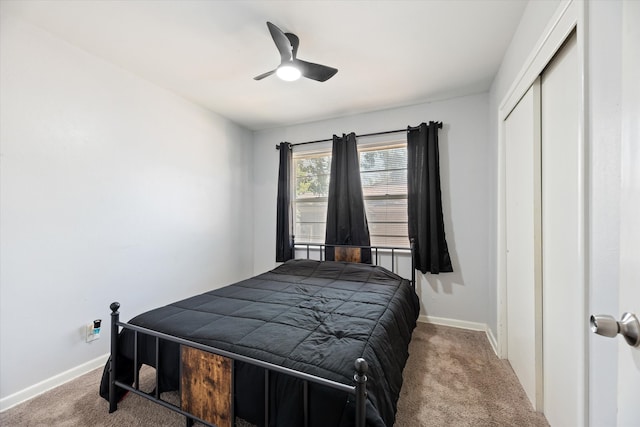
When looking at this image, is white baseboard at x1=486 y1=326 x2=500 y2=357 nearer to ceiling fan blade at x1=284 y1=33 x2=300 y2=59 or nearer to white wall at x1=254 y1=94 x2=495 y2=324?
white wall at x1=254 y1=94 x2=495 y2=324

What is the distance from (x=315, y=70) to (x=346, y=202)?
1602 mm

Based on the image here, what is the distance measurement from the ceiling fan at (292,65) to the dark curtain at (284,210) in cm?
165

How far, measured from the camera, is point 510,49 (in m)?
1.94

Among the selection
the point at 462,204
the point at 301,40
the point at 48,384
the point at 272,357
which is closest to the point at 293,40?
the point at 301,40

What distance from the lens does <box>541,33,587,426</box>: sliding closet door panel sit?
1.17 metres

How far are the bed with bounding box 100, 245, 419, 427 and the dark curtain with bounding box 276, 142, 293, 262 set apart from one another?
1460mm

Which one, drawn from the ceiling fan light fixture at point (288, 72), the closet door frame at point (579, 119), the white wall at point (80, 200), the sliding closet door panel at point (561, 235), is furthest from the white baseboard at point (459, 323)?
the ceiling fan light fixture at point (288, 72)

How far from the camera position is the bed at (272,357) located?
104 centimetres

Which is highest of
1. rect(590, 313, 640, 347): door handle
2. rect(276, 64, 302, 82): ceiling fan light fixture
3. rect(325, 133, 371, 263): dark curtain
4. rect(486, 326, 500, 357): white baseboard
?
rect(276, 64, 302, 82): ceiling fan light fixture

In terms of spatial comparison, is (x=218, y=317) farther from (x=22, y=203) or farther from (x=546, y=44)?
(x=546, y=44)

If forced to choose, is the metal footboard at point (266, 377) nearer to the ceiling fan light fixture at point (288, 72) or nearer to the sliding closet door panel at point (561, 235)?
the sliding closet door panel at point (561, 235)

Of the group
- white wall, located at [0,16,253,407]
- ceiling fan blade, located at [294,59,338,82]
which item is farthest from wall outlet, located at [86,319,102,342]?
ceiling fan blade, located at [294,59,338,82]

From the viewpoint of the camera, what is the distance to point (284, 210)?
3549mm

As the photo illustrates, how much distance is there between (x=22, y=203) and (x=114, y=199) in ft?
1.81
